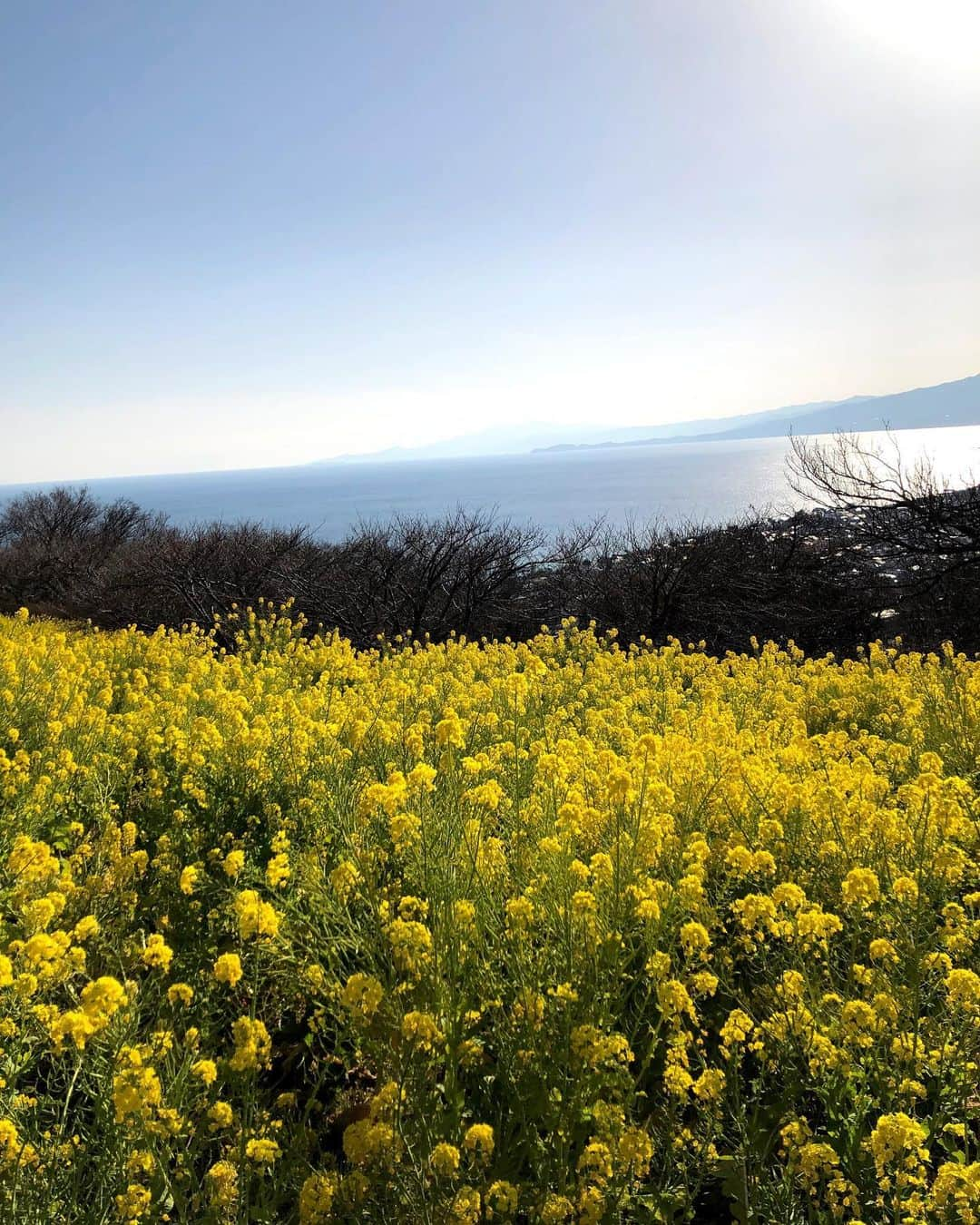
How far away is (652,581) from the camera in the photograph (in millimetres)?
23000

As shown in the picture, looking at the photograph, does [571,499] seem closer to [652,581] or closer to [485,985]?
[652,581]

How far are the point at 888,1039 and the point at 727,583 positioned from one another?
21.0 meters

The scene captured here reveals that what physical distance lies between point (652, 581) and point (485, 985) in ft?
70.2

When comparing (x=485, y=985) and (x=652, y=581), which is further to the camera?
(x=652, y=581)

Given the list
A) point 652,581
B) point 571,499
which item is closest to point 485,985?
point 652,581

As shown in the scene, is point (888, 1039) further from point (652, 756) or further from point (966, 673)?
point (966, 673)

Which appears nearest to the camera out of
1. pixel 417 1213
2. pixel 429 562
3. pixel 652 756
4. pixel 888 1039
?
pixel 417 1213

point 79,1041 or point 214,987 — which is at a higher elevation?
point 79,1041

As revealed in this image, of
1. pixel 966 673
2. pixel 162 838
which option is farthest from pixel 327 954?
pixel 966 673

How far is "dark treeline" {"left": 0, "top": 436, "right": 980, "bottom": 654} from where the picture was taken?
55.3 feet

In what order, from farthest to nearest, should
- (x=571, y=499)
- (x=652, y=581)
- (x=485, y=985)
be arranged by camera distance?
(x=571, y=499) < (x=652, y=581) < (x=485, y=985)

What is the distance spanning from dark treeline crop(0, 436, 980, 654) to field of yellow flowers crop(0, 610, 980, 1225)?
13.8 metres

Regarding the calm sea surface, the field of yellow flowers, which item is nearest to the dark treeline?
the field of yellow flowers

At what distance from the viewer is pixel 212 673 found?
7.82m
